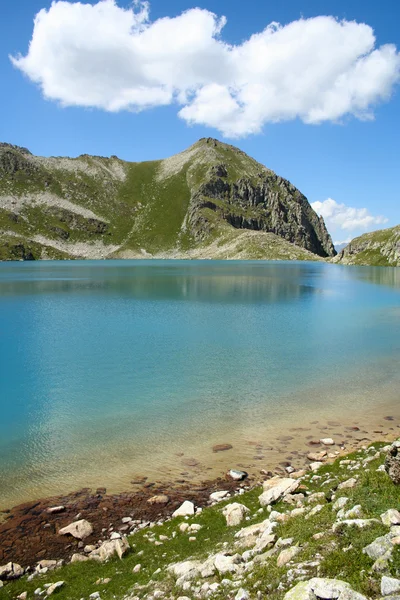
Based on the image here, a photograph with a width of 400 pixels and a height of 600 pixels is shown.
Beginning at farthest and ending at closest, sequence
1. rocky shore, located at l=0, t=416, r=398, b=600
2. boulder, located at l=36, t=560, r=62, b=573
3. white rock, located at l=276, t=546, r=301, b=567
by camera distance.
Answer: rocky shore, located at l=0, t=416, r=398, b=600 → boulder, located at l=36, t=560, r=62, b=573 → white rock, located at l=276, t=546, r=301, b=567

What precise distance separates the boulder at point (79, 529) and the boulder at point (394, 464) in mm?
10885

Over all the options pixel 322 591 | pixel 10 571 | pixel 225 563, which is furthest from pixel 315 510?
pixel 10 571

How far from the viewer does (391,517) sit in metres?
9.76

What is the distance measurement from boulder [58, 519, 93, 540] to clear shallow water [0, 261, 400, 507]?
3.18 m

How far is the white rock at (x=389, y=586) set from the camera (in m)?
7.46

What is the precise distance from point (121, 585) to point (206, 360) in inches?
1178

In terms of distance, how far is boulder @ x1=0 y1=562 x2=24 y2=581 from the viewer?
13.4 metres

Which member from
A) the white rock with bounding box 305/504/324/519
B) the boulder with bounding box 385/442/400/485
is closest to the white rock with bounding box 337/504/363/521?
the white rock with bounding box 305/504/324/519

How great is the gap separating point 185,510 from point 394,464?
829 cm

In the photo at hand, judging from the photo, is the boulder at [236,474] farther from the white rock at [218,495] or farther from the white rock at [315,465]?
the white rock at [315,465]

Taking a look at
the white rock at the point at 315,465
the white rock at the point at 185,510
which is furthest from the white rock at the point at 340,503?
the white rock at the point at 315,465

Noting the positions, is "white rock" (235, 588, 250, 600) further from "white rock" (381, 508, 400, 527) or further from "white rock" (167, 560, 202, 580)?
"white rock" (381, 508, 400, 527)

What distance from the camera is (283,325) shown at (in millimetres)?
61219

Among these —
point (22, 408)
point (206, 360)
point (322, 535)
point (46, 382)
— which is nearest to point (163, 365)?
point (206, 360)
